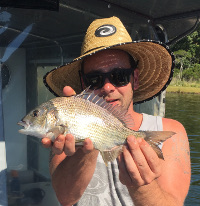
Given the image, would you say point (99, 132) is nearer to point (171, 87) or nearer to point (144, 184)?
point (144, 184)

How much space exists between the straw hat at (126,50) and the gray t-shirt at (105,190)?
36.3 inches

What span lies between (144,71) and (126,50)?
1.51ft

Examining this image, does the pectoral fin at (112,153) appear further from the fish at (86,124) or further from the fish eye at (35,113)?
the fish eye at (35,113)

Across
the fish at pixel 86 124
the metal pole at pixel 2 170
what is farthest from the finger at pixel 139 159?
the metal pole at pixel 2 170

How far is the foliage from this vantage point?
1475 inches

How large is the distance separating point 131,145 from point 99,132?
26 cm

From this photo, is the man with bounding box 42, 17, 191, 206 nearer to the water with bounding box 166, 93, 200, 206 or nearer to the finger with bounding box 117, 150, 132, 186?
the finger with bounding box 117, 150, 132, 186

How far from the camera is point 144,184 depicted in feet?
7.95

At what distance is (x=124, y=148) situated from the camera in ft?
7.98

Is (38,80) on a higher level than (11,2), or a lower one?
lower

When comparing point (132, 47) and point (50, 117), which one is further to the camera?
point (132, 47)

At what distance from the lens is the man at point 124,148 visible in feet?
7.84

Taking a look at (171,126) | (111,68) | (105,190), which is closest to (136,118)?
(171,126)

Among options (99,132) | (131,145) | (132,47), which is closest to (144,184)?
(131,145)
